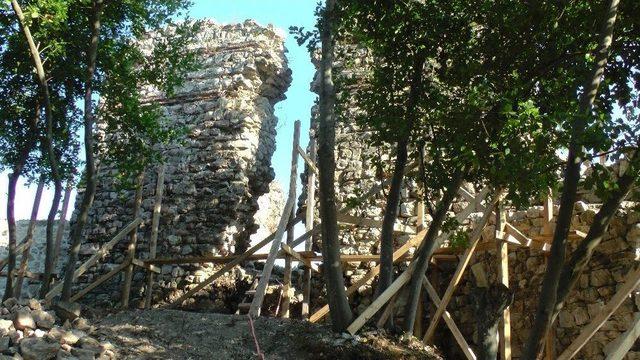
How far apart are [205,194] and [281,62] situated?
302 cm

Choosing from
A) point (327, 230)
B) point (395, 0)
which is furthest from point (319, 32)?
point (327, 230)

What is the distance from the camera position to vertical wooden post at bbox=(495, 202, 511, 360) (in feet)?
24.5

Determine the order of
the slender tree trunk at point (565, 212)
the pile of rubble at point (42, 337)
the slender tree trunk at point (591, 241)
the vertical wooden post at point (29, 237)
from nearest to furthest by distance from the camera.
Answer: the slender tree trunk at point (565, 212) < the slender tree trunk at point (591, 241) < the pile of rubble at point (42, 337) < the vertical wooden post at point (29, 237)

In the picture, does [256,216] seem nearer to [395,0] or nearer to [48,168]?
[48,168]

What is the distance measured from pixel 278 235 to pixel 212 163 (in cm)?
373

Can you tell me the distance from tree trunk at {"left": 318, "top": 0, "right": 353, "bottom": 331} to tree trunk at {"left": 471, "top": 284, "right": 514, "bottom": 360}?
4.42 ft

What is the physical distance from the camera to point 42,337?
577cm

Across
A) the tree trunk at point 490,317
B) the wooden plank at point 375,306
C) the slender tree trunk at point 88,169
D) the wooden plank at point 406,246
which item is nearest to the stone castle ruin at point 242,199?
the wooden plank at point 406,246

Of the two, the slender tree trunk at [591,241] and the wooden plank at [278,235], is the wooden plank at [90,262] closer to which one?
the wooden plank at [278,235]

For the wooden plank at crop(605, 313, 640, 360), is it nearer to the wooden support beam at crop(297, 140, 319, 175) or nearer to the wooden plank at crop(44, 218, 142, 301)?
the wooden support beam at crop(297, 140, 319, 175)

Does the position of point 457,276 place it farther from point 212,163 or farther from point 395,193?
point 212,163

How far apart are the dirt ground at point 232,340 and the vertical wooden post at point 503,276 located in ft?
4.35

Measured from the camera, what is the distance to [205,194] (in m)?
11.4

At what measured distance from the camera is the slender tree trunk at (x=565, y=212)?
458 cm
